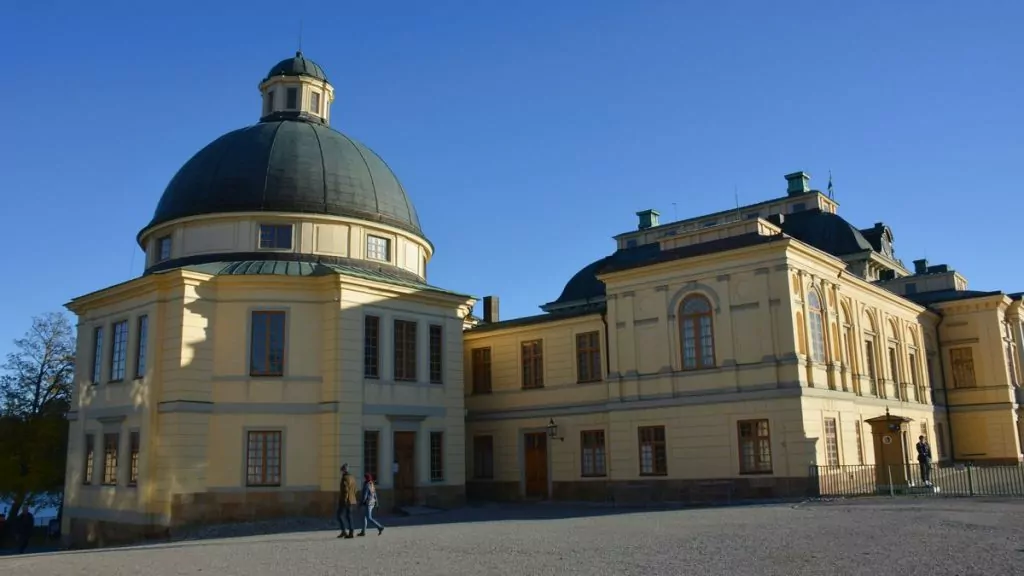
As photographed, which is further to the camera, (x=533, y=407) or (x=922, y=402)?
(x=922, y=402)

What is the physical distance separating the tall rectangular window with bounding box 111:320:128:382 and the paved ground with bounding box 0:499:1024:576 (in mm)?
9078

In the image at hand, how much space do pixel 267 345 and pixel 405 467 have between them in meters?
6.56

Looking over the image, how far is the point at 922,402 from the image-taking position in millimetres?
38969

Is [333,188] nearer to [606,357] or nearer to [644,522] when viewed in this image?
[606,357]

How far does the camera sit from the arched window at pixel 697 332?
29.7m

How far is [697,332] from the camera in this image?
30.0m

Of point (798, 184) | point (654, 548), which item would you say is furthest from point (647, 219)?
point (654, 548)

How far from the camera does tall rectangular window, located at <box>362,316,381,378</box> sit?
99.8ft

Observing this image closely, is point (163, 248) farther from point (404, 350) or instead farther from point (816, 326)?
point (816, 326)

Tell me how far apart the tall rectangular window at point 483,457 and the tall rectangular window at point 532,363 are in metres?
2.97

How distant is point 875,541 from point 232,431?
2009 centimetres

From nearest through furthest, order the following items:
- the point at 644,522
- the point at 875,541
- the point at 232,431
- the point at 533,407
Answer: the point at 875,541
the point at 644,522
the point at 232,431
the point at 533,407

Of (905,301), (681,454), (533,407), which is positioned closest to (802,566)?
(681,454)

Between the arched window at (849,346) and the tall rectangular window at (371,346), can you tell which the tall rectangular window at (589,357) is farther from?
the arched window at (849,346)
